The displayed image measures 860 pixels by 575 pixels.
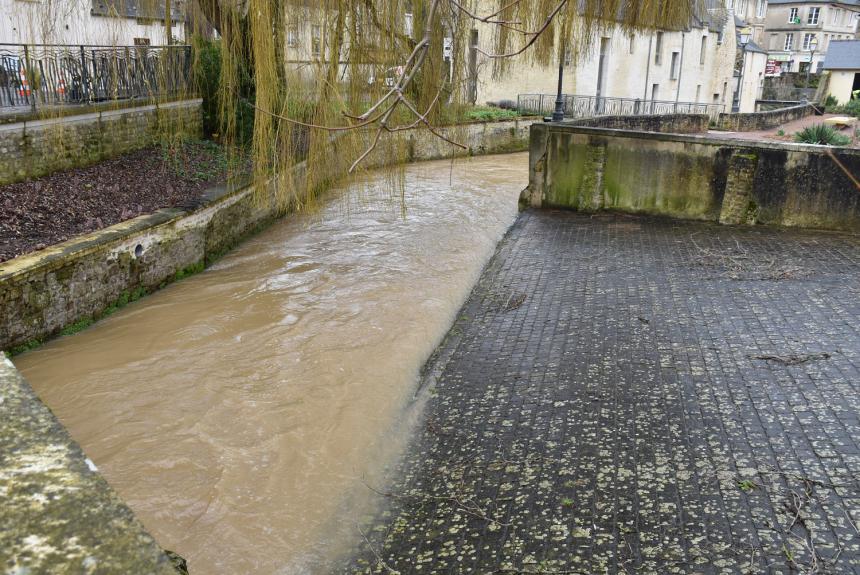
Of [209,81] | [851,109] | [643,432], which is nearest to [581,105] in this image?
[851,109]

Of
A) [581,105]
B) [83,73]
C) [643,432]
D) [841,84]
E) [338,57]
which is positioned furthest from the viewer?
[841,84]

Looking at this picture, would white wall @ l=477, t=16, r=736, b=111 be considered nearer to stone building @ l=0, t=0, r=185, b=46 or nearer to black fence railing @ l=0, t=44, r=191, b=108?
black fence railing @ l=0, t=44, r=191, b=108

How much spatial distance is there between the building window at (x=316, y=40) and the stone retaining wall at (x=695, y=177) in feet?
21.3

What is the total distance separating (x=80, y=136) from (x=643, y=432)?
10.4 meters

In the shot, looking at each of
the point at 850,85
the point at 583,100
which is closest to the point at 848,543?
the point at 583,100

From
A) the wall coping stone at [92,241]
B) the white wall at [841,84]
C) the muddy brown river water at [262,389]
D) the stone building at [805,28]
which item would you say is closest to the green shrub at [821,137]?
the muddy brown river water at [262,389]

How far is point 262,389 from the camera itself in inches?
273

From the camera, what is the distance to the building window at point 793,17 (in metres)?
62.5

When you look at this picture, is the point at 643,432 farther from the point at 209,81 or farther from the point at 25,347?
the point at 209,81

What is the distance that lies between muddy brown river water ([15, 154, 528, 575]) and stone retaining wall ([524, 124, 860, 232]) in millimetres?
2550

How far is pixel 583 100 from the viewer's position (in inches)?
1246

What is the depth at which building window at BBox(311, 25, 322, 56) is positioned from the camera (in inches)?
299

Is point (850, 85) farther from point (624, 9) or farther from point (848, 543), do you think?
point (848, 543)

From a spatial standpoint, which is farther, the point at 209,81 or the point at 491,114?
the point at 491,114
